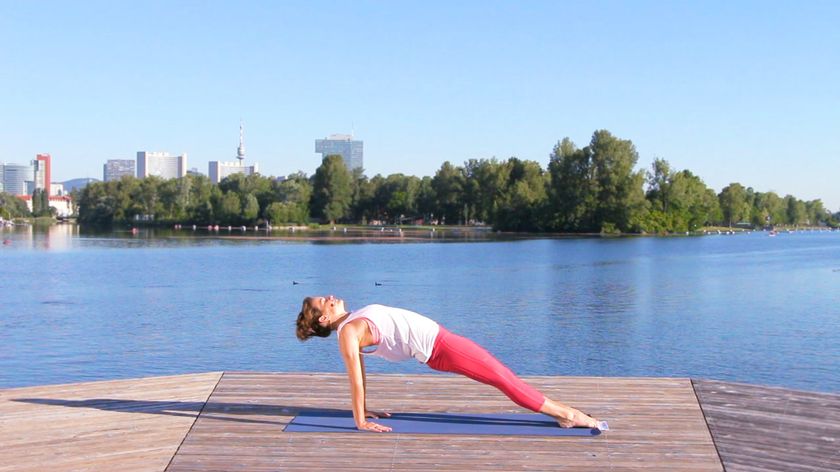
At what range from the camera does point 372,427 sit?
6082mm

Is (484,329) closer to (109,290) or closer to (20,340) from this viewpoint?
(20,340)

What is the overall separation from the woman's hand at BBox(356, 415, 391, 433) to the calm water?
9.93 m

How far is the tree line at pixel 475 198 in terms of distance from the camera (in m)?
93.2

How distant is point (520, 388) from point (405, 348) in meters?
0.82

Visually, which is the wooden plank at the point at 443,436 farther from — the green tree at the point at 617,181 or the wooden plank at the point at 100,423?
the green tree at the point at 617,181

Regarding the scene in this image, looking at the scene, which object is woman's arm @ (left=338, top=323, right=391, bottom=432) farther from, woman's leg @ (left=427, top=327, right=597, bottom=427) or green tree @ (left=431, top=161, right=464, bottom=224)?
green tree @ (left=431, top=161, right=464, bottom=224)

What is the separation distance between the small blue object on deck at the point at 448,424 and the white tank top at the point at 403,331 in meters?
0.62

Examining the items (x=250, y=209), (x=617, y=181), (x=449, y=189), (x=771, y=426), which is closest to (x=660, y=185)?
(x=617, y=181)

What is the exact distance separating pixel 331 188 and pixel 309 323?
12200 cm

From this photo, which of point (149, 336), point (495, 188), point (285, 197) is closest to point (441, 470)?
point (149, 336)

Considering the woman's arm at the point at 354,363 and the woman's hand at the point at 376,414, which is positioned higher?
the woman's arm at the point at 354,363

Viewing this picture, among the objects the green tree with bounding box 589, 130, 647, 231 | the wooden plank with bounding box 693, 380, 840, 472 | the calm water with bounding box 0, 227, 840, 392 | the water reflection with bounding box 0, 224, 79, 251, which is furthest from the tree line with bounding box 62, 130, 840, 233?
the wooden plank with bounding box 693, 380, 840, 472

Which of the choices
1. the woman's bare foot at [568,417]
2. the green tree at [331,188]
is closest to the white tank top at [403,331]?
the woman's bare foot at [568,417]

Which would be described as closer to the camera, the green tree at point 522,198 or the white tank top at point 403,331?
the white tank top at point 403,331
